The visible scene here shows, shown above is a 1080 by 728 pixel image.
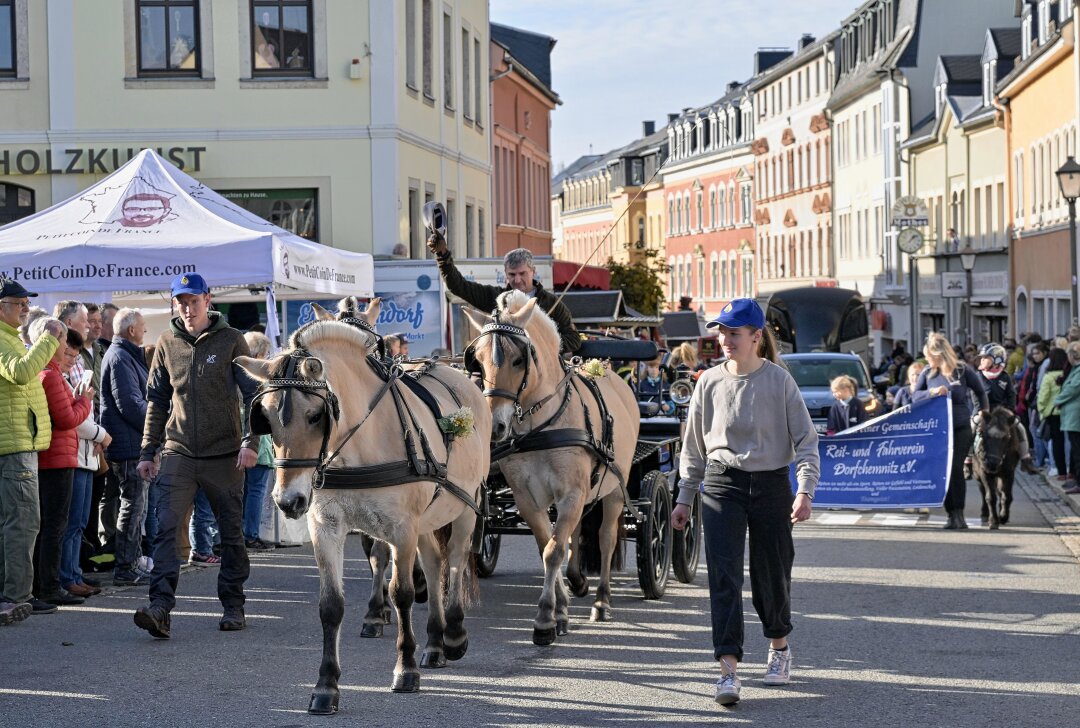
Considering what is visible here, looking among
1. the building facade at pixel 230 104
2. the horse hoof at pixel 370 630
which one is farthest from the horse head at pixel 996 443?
the building facade at pixel 230 104

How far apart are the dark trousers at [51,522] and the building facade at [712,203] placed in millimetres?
84141

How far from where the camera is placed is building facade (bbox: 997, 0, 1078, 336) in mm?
36938

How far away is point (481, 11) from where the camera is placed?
38.1 m

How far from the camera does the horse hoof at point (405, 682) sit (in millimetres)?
8547

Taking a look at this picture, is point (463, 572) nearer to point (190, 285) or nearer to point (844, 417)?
point (190, 285)

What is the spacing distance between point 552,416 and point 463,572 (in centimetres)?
130

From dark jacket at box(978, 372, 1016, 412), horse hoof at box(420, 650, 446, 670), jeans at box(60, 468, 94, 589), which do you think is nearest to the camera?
horse hoof at box(420, 650, 446, 670)

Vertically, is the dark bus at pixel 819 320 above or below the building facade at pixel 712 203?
below

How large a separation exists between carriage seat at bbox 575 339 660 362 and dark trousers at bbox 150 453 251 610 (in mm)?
2532

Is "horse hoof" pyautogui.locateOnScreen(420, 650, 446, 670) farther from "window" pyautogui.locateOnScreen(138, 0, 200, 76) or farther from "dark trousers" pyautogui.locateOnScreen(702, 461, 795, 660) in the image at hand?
"window" pyautogui.locateOnScreen(138, 0, 200, 76)

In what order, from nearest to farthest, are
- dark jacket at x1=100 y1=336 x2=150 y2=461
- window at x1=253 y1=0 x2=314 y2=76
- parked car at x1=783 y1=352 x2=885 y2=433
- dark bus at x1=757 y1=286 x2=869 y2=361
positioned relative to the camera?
dark jacket at x1=100 y1=336 x2=150 y2=461 < parked car at x1=783 y1=352 x2=885 y2=433 < window at x1=253 y1=0 x2=314 y2=76 < dark bus at x1=757 y1=286 x2=869 y2=361

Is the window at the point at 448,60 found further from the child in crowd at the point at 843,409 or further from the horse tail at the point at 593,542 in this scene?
the horse tail at the point at 593,542

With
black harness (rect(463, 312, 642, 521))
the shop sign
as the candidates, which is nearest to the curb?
black harness (rect(463, 312, 642, 521))

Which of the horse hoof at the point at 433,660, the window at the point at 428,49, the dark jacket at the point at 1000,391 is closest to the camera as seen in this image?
the horse hoof at the point at 433,660
